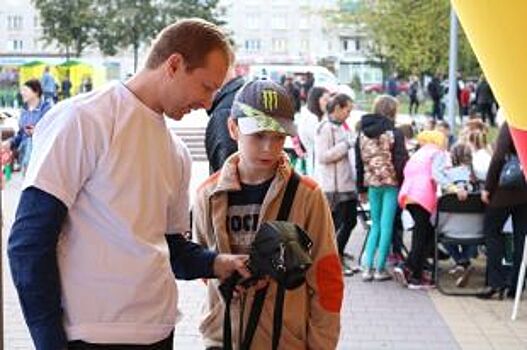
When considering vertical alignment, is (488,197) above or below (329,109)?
below

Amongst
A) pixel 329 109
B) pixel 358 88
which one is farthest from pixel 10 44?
pixel 329 109

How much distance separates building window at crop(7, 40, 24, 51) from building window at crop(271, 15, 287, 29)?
827 inches

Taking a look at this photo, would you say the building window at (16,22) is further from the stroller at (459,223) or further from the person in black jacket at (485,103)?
the stroller at (459,223)

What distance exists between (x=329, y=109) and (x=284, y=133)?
576 centimetres

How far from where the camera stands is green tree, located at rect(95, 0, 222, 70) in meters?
48.2

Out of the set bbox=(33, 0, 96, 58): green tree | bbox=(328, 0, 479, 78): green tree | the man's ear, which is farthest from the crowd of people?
bbox=(33, 0, 96, 58): green tree

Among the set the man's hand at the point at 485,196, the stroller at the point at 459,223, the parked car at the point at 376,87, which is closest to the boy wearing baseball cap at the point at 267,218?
the man's hand at the point at 485,196

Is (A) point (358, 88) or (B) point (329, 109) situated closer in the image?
(B) point (329, 109)

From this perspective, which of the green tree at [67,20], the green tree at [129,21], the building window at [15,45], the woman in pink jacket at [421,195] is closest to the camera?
the woman in pink jacket at [421,195]

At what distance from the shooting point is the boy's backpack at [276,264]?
253cm

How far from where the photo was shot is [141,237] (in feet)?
7.71

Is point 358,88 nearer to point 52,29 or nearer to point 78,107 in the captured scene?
point 52,29

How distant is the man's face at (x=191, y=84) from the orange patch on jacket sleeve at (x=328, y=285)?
0.67m

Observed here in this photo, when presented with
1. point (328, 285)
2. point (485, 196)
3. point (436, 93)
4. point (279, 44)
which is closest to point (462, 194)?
point (485, 196)
